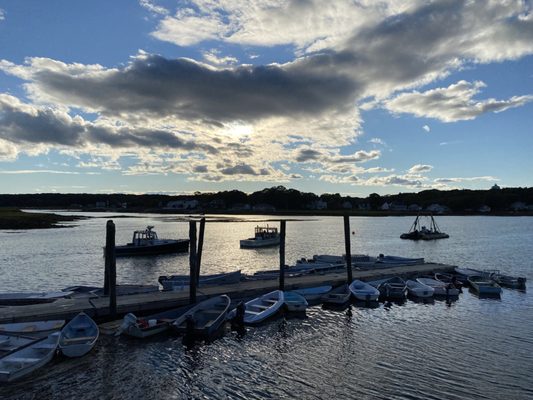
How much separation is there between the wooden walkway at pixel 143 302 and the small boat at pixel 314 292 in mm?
652

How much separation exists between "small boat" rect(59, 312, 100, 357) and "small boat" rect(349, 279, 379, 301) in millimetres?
17307

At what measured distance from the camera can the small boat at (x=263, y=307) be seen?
2291 cm

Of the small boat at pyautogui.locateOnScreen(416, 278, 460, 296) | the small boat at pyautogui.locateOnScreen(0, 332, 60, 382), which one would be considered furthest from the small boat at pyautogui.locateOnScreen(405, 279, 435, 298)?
the small boat at pyautogui.locateOnScreen(0, 332, 60, 382)

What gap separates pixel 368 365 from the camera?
57.5 ft

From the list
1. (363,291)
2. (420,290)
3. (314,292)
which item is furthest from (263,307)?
(420,290)

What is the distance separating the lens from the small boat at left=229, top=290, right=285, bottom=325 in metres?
22.9

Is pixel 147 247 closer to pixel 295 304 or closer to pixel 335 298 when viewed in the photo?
pixel 335 298

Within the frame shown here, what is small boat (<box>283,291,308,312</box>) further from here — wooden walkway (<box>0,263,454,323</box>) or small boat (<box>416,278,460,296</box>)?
small boat (<box>416,278,460,296</box>)

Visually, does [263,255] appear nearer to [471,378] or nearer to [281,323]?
[281,323]

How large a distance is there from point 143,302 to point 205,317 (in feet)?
11.9

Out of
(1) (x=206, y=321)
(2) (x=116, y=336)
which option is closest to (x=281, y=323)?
(1) (x=206, y=321)

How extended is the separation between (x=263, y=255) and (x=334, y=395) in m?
49.7

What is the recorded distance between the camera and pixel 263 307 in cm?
2452

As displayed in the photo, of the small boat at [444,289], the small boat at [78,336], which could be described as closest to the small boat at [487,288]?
the small boat at [444,289]
